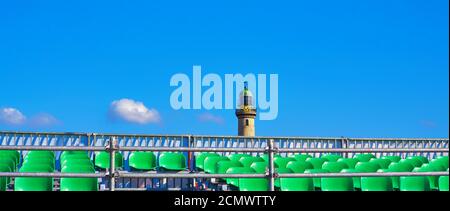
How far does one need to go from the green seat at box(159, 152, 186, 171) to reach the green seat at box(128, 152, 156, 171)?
214 mm

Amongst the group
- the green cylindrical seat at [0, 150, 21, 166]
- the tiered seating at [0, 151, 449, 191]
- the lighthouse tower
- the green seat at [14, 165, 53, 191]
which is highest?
the lighthouse tower

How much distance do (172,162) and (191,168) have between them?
106 centimetres

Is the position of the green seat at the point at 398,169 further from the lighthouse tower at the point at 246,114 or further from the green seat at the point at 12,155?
the lighthouse tower at the point at 246,114

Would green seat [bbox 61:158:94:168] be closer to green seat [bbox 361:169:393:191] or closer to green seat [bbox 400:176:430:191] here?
green seat [bbox 361:169:393:191]

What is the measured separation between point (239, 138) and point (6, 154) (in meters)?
6.95

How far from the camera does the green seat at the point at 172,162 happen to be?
40.3ft

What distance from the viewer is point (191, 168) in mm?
13367

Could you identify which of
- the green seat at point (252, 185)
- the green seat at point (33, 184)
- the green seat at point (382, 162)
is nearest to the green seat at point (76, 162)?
the green seat at point (33, 184)

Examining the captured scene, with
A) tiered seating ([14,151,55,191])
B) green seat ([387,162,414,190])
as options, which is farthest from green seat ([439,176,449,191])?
tiered seating ([14,151,55,191])

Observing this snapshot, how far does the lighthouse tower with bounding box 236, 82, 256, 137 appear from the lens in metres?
52.4

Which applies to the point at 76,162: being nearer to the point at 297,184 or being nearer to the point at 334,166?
the point at 297,184

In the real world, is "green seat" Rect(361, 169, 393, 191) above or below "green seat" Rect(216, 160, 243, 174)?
below

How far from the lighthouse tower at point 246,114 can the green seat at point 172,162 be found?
131 feet
